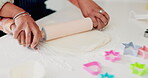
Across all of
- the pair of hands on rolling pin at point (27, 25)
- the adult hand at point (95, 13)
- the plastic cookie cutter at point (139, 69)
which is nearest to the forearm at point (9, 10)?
the pair of hands on rolling pin at point (27, 25)

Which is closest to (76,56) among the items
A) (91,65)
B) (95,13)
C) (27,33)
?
(91,65)

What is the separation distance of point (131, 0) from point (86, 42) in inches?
24.9

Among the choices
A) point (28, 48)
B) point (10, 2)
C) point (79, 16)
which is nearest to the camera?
point (28, 48)

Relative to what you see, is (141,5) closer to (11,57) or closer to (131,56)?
(131,56)

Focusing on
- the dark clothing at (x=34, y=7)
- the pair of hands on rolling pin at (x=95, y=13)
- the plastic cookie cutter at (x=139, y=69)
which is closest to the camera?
the plastic cookie cutter at (x=139, y=69)

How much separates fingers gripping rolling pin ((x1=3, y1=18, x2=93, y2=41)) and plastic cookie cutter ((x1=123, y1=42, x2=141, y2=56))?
0.18 metres

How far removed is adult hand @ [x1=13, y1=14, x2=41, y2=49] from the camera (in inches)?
28.1

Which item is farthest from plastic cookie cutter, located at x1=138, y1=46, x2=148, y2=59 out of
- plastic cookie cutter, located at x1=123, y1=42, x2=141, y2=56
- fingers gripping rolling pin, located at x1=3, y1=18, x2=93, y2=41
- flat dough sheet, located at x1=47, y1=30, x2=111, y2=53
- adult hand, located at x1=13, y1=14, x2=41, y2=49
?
adult hand, located at x1=13, y1=14, x2=41, y2=49

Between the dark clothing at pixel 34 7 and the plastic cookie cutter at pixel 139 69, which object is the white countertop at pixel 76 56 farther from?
the dark clothing at pixel 34 7

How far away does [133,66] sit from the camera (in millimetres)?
619

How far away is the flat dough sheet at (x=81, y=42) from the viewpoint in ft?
2.40

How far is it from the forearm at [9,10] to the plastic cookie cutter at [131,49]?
15.3 inches

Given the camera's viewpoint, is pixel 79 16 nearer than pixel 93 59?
No

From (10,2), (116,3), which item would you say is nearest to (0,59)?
(10,2)
